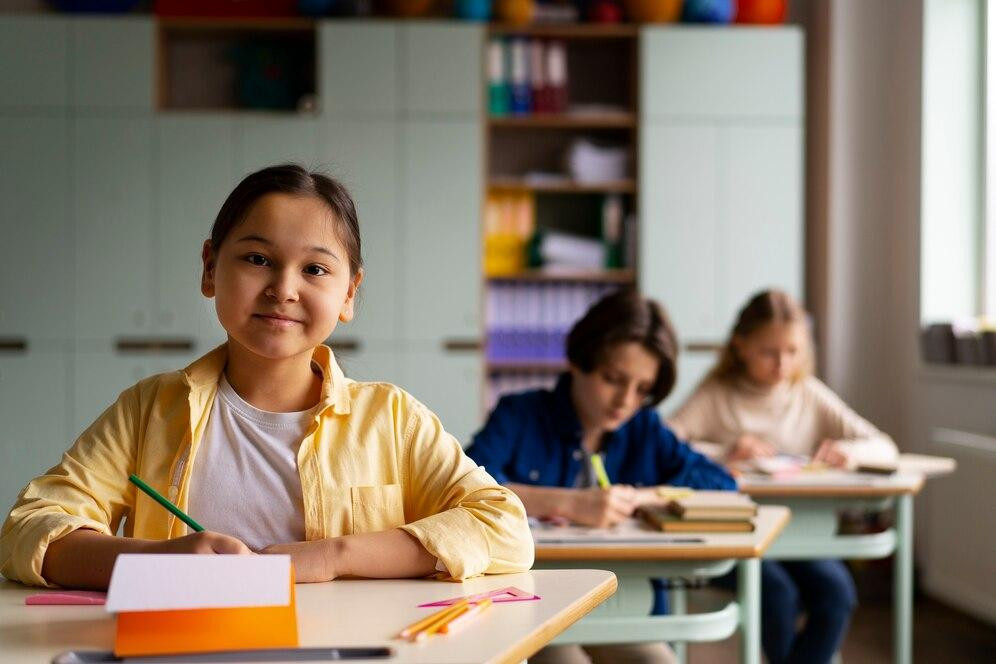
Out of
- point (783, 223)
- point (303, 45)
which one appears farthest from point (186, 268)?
point (783, 223)

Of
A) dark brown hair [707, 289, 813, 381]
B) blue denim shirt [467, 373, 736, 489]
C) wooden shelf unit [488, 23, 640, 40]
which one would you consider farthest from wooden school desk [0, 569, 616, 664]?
wooden shelf unit [488, 23, 640, 40]

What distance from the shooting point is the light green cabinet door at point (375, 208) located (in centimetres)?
495

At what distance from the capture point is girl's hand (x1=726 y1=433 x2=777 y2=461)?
10.8 ft

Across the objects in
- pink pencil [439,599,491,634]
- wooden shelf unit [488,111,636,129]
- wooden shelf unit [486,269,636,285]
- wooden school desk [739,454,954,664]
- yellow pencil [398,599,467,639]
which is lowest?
wooden school desk [739,454,954,664]

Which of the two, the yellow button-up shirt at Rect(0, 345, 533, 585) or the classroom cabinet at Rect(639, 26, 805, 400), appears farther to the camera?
the classroom cabinet at Rect(639, 26, 805, 400)

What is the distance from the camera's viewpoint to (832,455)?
3318mm

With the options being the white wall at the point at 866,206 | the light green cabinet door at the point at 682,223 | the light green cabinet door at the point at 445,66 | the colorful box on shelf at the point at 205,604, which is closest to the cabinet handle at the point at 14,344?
the light green cabinet door at the point at 445,66

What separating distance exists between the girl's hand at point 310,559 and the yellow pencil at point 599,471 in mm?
1185

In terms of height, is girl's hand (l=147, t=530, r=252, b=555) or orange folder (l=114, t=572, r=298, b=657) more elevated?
girl's hand (l=147, t=530, r=252, b=555)

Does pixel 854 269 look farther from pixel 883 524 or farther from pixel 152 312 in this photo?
pixel 152 312

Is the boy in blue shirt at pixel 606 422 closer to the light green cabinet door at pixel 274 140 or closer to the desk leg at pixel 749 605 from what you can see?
the desk leg at pixel 749 605

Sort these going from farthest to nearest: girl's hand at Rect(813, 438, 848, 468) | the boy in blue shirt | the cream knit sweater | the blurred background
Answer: the blurred background < the cream knit sweater < girl's hand at Rect(813, 438, 848, 468) < the boy in blue shirt

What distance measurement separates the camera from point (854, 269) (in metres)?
5.17

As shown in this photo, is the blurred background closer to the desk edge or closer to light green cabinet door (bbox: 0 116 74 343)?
light green cabinet door (bbox: 0 116 74 343)
